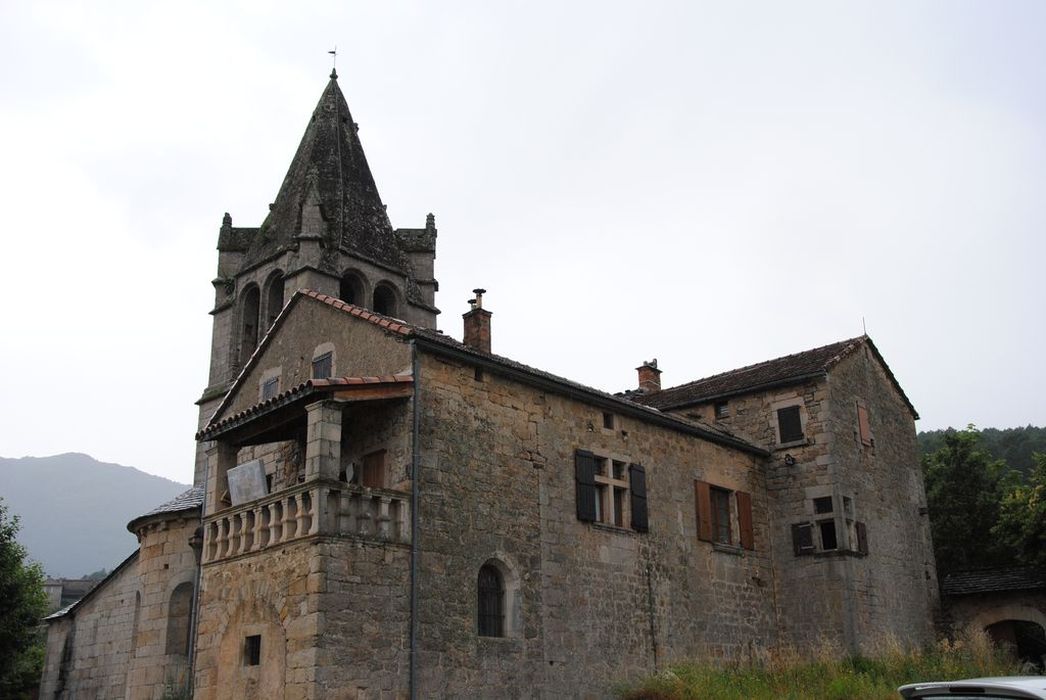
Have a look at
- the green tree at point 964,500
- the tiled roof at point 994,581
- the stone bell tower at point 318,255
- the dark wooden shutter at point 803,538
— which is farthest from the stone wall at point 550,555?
the green tree at point 964,500

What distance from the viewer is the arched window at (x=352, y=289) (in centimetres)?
3328

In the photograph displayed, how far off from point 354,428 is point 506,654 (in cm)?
438

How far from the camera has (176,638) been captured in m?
20.9

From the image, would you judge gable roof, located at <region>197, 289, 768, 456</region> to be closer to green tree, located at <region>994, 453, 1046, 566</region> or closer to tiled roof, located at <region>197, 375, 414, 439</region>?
tiled roof, located at <region>197, 375, 414, 439</region>

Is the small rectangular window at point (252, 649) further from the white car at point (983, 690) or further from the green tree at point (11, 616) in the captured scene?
the green tree at point (11, 616)

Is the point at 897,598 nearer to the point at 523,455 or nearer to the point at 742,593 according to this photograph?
the point at 742,593

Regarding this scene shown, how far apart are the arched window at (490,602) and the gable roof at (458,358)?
3.35m

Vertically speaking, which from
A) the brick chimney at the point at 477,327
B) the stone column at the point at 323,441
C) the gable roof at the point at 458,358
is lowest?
the stone column at the point at 323,441

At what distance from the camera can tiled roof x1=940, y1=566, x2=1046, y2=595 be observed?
24.1 m

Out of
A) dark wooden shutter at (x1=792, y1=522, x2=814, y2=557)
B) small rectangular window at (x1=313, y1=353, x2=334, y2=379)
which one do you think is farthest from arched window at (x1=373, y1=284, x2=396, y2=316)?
dark wooden shutter at (x1=792, y1=522, x2=814, y2=557)

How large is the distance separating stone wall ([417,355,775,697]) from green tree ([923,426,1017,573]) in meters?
16.6

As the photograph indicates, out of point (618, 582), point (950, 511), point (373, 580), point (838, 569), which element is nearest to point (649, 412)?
point (618, 582)

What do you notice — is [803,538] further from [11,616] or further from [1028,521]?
[11,616]

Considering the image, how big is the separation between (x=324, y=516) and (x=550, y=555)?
4.45 meters
